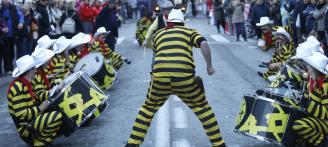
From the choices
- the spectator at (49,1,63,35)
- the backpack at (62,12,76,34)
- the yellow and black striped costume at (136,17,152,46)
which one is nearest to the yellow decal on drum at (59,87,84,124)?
the backpack at (62,12,76,34)

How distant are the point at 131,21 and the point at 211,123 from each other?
1497 inches

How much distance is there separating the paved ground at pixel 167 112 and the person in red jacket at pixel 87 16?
453cm

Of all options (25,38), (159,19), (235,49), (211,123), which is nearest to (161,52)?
(211,123)

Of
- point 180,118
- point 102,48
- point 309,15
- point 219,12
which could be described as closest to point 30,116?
point 180,118

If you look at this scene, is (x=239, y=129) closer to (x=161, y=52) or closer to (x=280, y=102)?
(x=280, y=102)

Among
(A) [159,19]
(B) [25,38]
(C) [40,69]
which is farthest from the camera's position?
(B) [25,38]

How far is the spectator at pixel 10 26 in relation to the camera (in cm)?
1705

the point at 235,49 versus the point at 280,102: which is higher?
the point at 280,102

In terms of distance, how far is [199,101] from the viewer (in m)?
8.03

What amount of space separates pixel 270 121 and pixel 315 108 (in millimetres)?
A: 519

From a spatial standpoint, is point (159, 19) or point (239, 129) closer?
point (239, 129)

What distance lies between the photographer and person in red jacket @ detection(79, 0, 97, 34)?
942 inches

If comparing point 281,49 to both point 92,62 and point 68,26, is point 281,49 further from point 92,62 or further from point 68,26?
point 68,26

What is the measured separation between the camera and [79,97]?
898 cm
